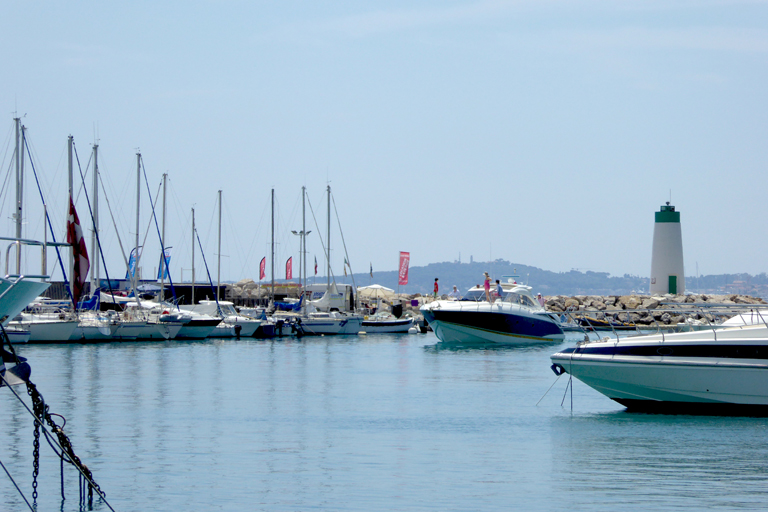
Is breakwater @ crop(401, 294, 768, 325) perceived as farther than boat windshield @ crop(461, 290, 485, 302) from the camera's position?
Yes

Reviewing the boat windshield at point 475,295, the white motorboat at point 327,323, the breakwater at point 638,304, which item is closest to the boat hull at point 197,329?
the white motorboat at point 327,323

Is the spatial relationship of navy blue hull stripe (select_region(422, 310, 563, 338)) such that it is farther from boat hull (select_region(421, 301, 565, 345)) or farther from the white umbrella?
the white umbrella

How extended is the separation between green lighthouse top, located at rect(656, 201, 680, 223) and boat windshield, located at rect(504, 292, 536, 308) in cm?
4160

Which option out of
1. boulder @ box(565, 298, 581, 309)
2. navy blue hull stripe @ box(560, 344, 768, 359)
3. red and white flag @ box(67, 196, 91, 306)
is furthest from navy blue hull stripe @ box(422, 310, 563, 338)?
boulder @ box(565, 298, 581, 309)

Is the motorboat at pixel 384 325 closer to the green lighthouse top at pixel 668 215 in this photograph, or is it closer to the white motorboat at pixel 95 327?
the white motorboat at pixel 95 327

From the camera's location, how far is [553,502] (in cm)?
1574

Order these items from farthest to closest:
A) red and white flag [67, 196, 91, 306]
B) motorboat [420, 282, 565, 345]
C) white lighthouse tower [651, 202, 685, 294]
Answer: white lighthouse tower [651, 202, 685, 294], motorboat [420, 282, 565, 345], red and white flag [67, 196, 91, 306]

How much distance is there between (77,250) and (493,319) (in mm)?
24517

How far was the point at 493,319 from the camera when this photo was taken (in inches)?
2232

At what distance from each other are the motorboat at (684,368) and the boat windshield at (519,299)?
34011mm

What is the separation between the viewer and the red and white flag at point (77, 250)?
4588cm

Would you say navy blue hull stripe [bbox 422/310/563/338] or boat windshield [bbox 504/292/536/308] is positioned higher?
boat windshield [bbox 504/292/536/308]

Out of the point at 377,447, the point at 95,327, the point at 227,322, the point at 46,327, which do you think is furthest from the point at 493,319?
the point at 377,447

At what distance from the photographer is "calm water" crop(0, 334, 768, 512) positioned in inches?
625
